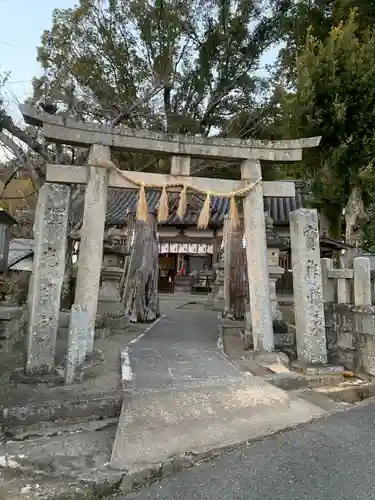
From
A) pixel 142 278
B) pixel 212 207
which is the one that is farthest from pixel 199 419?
pixel 212 207

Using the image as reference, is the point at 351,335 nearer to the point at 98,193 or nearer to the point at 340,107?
the point at 98,193

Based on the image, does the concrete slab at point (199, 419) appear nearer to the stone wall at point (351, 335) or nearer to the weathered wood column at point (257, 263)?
the weathered wood column at point (257, 263)

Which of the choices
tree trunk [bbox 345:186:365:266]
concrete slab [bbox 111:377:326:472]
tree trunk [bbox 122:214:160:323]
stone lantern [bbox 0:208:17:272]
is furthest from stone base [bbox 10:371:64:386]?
tree trunk [bbox 345:186:365:266]

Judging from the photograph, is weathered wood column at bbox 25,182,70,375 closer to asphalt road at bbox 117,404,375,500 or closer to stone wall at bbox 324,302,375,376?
asphalt road at bbox 117,404,375,500

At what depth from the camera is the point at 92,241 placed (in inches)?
246

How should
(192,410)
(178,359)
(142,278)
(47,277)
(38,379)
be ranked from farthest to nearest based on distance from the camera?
(142,278)
(178,359)
(47,277)
(38,379)
(192,410)

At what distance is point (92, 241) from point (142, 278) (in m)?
5.45

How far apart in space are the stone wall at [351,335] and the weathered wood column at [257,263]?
1240 mm

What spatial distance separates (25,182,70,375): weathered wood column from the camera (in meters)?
5.45

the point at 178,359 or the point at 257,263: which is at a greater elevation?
the point at 257,263

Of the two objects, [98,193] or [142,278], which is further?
[142,278]

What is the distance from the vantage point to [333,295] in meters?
7.41

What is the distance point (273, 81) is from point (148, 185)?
1604cm

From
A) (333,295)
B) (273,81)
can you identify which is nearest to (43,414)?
(333,295)
